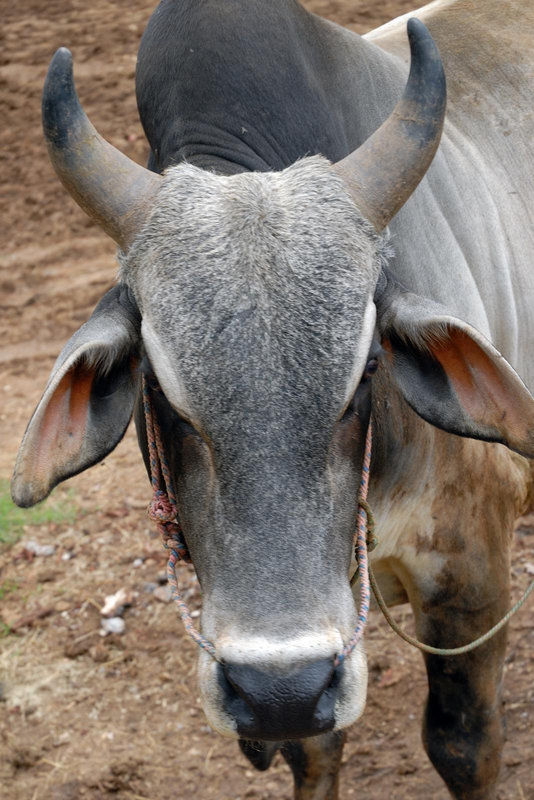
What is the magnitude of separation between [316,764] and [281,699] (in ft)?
5.22

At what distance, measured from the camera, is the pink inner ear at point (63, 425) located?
2535 mm

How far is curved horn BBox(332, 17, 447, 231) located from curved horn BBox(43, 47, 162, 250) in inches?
19.9

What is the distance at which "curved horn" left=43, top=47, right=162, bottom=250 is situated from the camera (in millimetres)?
2434

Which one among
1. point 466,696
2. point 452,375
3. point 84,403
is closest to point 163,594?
point 466,696

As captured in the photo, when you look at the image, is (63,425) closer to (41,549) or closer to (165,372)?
(165,372)

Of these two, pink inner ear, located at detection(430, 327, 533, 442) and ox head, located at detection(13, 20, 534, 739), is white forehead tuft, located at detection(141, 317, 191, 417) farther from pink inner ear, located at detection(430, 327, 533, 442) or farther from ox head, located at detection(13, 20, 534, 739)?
pink inner ear, located at detection(430, 327, 533, 442)

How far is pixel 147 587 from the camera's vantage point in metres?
5.00

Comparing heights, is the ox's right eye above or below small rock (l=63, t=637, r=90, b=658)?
above

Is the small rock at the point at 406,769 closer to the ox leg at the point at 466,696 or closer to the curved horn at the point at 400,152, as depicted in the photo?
the ox leg at the point at 466,696

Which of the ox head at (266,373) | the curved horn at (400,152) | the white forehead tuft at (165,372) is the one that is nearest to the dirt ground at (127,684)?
the ox head at (266,373)

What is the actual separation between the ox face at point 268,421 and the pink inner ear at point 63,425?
0.82 feet

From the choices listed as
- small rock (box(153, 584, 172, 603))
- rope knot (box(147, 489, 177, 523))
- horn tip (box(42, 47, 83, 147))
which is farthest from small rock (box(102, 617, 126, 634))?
horn tip (box(42, 47, 83, 147))

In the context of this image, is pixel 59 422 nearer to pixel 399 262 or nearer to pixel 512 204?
pixel 399 262

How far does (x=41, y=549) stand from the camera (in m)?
5.36
